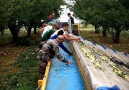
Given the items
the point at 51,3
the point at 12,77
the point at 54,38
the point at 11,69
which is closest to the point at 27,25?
the point at 51,3

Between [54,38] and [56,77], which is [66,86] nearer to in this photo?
[56,77]

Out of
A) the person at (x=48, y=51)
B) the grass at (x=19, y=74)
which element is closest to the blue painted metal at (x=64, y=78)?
the person at (x=48, y=51)

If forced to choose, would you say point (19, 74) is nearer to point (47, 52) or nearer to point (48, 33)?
point (48, 33)

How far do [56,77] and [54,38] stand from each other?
7.38 feet

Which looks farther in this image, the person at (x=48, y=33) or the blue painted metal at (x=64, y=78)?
the person at (x=48, y=33)

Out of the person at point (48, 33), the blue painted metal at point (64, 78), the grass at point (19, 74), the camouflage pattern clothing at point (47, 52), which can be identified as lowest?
the grass at point (19, 74)

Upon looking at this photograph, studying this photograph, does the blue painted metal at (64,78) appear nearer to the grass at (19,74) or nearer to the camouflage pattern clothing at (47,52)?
the camouflage pattern clothing at (47,52)

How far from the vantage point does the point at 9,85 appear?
13.4 metres

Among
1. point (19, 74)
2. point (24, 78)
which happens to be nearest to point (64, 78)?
point (24, 78)

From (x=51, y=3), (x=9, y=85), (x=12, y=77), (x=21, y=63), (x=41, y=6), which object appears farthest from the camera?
(x=51, y=3)

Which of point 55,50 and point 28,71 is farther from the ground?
point 55,50

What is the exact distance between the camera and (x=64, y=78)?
942 centimetres

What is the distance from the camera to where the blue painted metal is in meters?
8.47

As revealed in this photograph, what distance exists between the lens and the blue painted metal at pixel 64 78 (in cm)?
847
